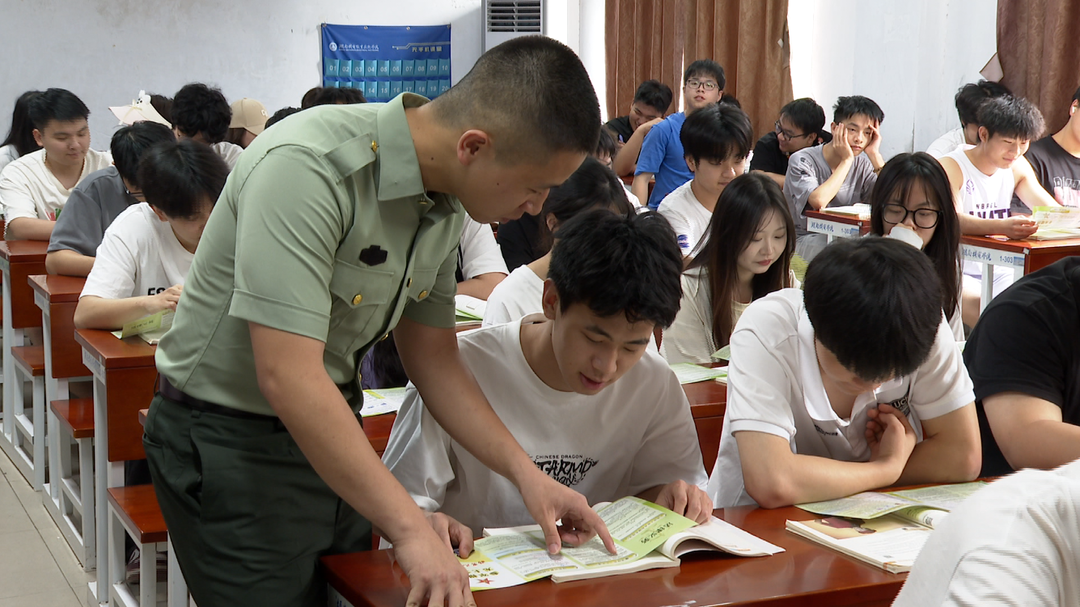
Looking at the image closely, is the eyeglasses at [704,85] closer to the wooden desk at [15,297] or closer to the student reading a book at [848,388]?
the wooden desk at [15,297]

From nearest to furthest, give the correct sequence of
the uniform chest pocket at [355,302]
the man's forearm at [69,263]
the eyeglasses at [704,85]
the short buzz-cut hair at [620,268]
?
the uniform chest pocket at [355,302] → the short buzz-cut hair at [620,268] → the man's forearm at [69,263] → the eyeglasses at [704,85]

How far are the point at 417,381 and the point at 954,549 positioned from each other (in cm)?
86

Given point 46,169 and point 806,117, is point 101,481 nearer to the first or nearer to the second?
point 46,169

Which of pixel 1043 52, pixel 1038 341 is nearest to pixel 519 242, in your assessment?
pixel 1038 341

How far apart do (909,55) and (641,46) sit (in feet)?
9.27

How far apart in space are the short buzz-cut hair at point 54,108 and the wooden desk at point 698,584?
347cm

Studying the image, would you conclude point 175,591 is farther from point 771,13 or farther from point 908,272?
point 771,13

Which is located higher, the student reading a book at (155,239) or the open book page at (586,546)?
the student reading a book at (155,239)

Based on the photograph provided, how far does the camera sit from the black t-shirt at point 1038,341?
164 cm

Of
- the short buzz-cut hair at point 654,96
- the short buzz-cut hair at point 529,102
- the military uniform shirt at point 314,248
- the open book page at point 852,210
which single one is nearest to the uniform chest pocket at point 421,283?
the military uniform shirt at point 314,248

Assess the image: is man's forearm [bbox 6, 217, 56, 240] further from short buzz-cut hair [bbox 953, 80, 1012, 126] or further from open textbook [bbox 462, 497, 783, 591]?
short buzz-cut hair [bbox 953, 80, 1012, 126]

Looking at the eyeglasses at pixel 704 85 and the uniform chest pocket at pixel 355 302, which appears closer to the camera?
the uniform chest pocket at pixel 355 302

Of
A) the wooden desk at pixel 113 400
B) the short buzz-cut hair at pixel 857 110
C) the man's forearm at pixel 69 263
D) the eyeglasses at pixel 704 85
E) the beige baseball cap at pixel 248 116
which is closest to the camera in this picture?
the wooden desk at pixel 113 400

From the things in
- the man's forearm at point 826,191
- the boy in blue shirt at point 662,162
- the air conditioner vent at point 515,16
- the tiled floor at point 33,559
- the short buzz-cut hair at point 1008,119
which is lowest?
the tiled floor at point 33,559
